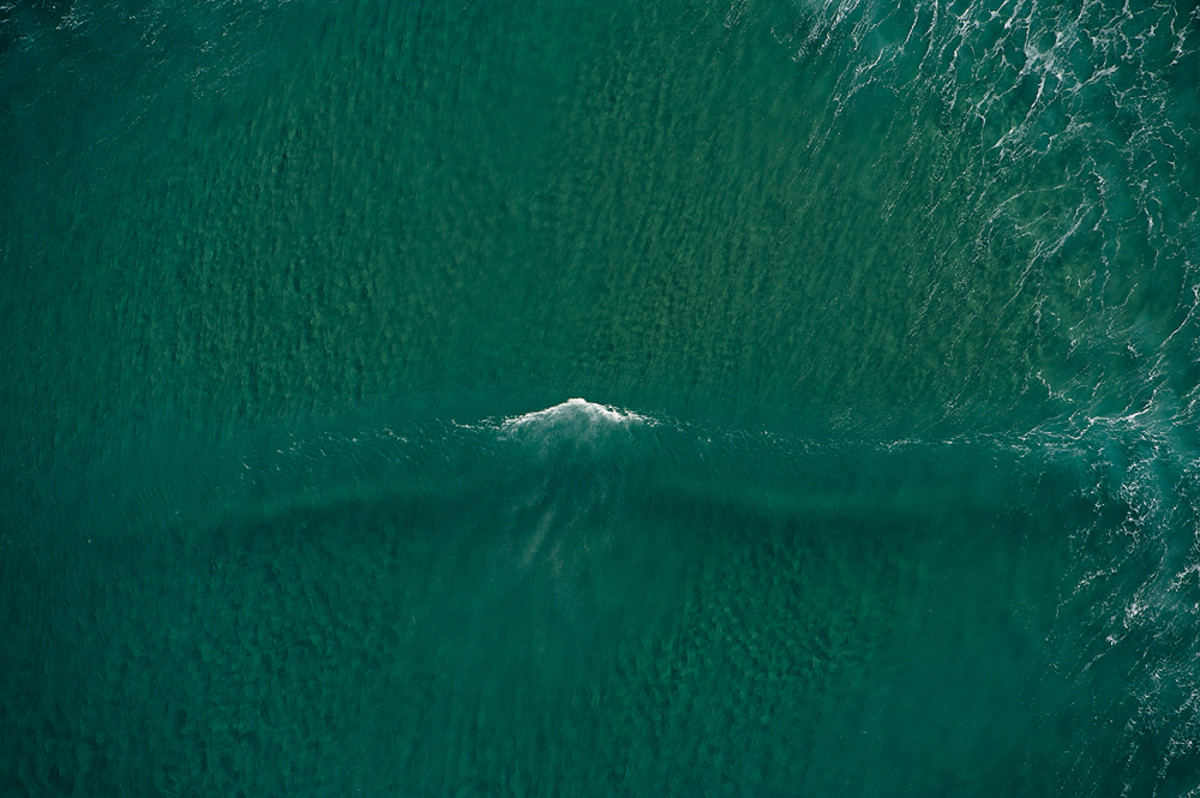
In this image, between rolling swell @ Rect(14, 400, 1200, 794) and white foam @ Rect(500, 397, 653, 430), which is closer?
rolling swell @ Rect(14, 400, 1200, 794)

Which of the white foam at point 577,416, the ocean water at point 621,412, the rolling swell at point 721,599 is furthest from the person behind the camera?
the white foam at point 577,416

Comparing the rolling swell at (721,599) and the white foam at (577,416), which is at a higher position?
the white foam at (577,416)

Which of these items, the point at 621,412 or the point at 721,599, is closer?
the point at 721,599

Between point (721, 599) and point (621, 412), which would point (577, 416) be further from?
point (721, 599)

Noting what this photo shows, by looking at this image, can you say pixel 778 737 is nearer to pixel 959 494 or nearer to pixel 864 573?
pixel 864 573

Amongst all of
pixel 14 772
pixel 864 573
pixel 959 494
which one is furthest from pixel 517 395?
pixel 14 772

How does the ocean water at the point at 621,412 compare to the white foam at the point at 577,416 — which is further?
the white foam at the point at 577,416

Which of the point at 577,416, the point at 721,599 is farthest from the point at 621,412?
the point at 721,599

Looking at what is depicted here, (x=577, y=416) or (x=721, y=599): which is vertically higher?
(x=577, y=416)
